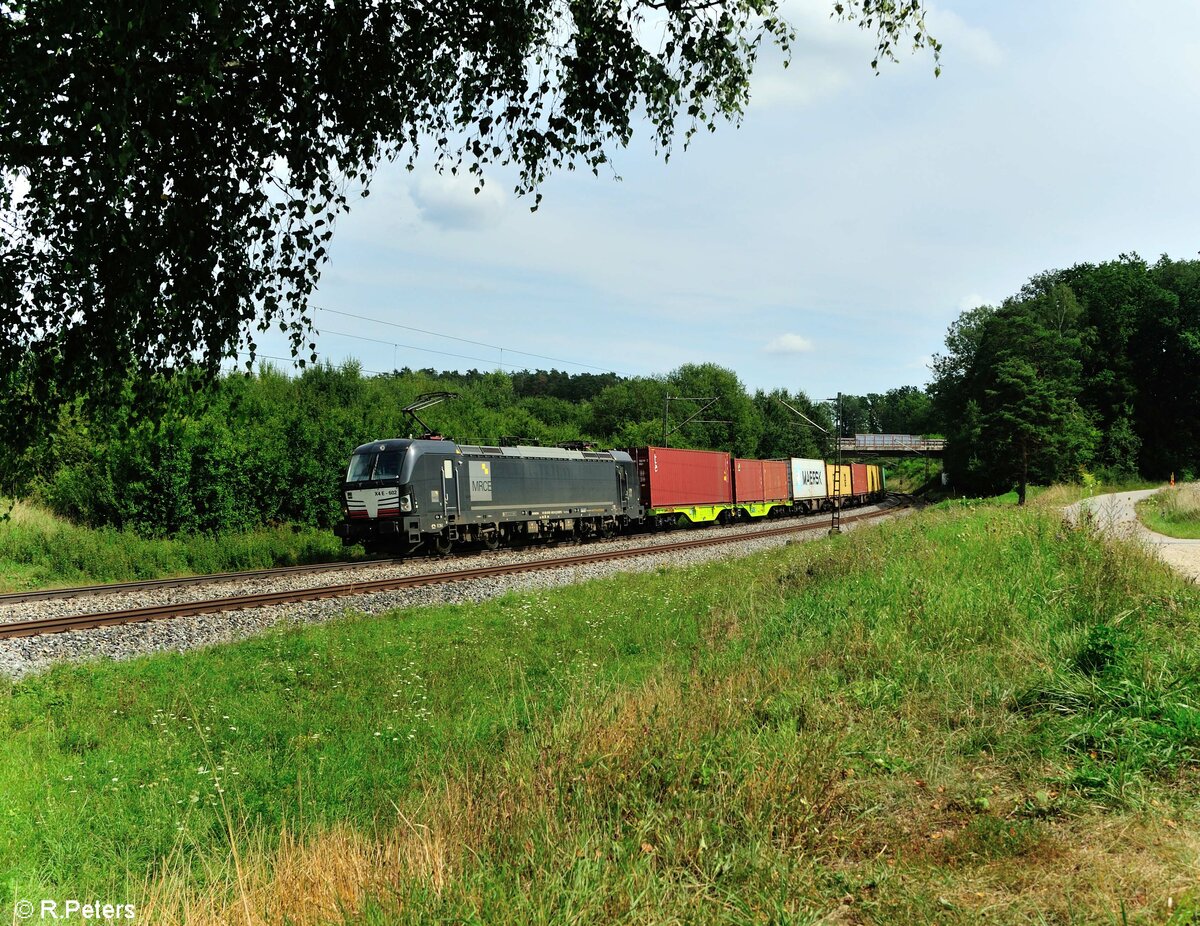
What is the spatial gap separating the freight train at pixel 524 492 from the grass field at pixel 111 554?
8.58ft

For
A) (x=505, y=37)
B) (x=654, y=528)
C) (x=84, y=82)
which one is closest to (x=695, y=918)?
(x=84, y=82)

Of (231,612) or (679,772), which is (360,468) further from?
(679,772)

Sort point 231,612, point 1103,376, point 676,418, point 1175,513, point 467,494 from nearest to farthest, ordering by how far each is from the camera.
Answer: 1. point 231,612
2. point 467,494
3. point 1175,513
4. point 1103,376
5. point 676,418

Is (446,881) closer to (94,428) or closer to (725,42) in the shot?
(94,428)

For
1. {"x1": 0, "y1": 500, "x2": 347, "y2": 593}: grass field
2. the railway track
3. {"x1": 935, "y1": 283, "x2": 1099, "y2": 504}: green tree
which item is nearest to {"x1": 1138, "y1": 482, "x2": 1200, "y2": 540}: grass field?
{"x1": 935, "y1": 283, "x2": 1099, "y2": 504}: green tree

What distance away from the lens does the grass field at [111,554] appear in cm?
1919

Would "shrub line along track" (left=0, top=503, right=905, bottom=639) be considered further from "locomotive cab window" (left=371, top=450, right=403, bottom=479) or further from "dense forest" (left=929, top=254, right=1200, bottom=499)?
"dense forest" (left=929, top=254, right=1200, bottom=499)

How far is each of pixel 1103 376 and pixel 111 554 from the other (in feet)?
228

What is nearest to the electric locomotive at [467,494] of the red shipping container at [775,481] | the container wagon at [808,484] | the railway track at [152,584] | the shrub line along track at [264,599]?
the railway track at [152,584]

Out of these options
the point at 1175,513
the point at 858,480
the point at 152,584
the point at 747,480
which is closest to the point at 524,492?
the point at 152,584

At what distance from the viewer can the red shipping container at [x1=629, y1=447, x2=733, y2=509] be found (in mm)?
32812

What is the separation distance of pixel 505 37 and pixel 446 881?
589 cm

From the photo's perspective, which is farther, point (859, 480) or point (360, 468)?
point (859, 480)

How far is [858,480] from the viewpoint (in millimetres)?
58531
